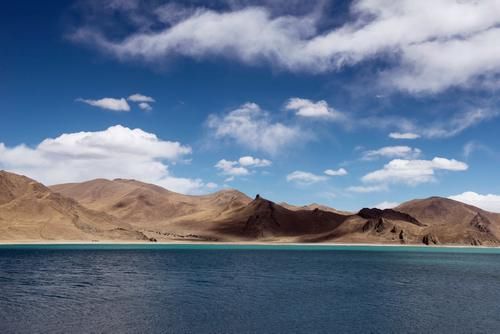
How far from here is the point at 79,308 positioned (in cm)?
4878

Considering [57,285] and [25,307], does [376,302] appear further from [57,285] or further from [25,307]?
[57,285]

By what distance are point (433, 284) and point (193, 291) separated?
3736 cm

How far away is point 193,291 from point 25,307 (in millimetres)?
20793

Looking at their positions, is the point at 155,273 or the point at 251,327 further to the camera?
the point at 155,273

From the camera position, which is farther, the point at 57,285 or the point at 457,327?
the point at 57,285

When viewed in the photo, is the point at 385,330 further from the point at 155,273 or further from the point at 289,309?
the point at 155,273

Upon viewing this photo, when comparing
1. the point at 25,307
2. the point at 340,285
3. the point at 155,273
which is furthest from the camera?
A: the point at 155,273

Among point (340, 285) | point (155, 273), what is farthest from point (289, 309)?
point (155, 273)

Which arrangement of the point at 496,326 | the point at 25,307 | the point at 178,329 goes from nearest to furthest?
1. the point at 178,329
2. the point at 496,326
3. the point at 25,307

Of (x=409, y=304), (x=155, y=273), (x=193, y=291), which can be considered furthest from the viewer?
(x=155, y=273)

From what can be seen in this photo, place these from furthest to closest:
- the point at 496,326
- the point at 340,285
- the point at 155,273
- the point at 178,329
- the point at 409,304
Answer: the point at 155,273, the point at 340,285, the point at 409,304, the point at 496,326, the point at 178,329

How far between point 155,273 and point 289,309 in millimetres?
43439

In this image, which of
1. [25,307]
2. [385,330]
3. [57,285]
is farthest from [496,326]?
[57,285]

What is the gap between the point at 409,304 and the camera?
54.8 m
